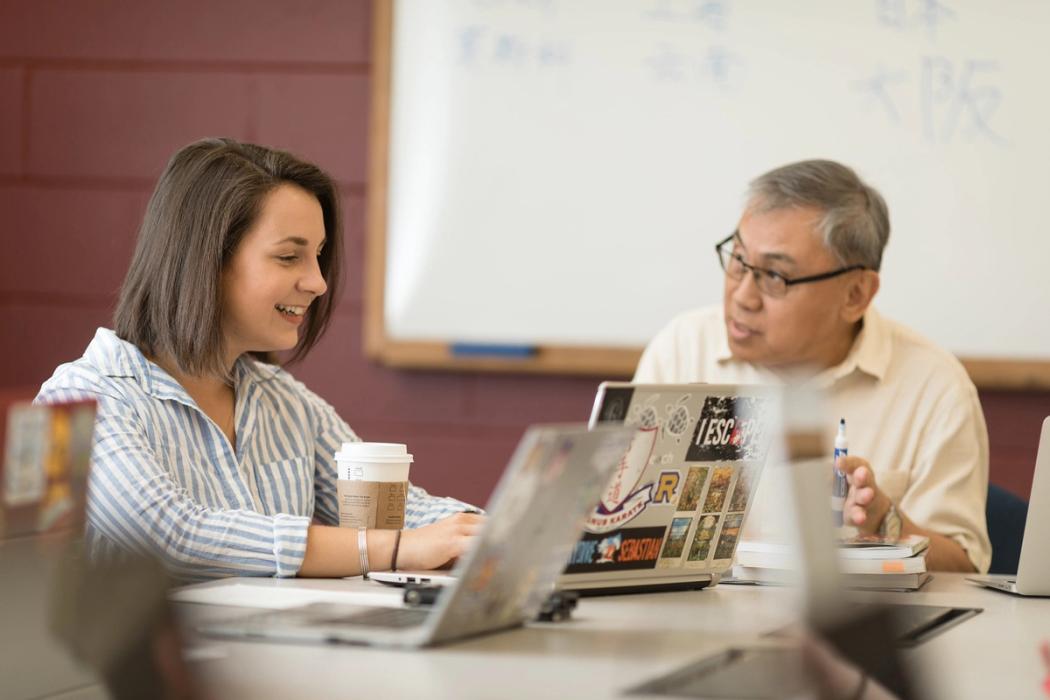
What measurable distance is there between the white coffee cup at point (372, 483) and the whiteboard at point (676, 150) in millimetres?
1290

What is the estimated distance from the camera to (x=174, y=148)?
3217 millimetres

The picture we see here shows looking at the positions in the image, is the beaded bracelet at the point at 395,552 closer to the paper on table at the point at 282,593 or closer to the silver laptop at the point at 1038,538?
the paper on table at the point at 282,593

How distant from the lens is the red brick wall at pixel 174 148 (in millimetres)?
3104

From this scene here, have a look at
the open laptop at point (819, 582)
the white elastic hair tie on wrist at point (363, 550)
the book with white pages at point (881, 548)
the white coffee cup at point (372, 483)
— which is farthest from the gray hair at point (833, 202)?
the open laptop at point (819, 582)

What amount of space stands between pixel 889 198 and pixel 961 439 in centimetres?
62

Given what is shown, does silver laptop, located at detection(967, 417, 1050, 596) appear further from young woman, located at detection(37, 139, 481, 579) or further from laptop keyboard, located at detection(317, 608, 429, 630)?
laptop keyboard, located at detection(317, 608, 429, 630)

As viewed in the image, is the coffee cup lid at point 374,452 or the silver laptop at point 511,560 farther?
the coffee cup lid at point 374,452

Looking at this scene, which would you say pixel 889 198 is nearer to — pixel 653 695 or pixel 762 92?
pixel 762 92

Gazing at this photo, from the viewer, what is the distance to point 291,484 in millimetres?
2010

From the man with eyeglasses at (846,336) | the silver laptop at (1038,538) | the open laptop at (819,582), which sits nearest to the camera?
the open laptop at (819,582)

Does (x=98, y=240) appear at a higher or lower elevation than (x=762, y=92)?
lower

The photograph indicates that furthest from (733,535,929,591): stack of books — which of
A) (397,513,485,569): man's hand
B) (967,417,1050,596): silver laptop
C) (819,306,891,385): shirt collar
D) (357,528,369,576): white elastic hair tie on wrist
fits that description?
(819,306,891,385): shirt collar

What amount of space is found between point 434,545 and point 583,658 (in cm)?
52

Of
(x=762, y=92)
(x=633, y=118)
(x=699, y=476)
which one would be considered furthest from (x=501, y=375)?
(x=699, y=476)
